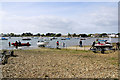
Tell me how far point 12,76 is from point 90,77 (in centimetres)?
648

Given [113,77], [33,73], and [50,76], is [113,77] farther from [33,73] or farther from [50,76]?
[33,73]

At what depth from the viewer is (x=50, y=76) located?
45.4ft

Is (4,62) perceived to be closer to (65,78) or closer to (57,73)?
(57,73)

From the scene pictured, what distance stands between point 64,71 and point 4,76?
211 inches

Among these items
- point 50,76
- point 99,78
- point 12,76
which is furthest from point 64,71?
point 12,76

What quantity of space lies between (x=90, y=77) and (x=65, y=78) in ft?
6.86

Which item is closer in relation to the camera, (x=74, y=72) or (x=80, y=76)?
(x=80, y=76)

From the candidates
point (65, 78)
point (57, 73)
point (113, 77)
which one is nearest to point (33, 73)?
point (57, 73)

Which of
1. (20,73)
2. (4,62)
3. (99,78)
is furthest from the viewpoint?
(4,62)

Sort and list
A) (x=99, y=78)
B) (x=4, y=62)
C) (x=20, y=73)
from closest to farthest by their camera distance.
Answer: (x=99, y=78) → (x=20, y=73) → (x=4, y=62)

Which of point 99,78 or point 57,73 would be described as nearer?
point 99,78

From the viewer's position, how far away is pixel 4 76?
1364 centimetres

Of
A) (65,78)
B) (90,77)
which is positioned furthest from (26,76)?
(90,77)

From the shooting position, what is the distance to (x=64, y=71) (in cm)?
1549
